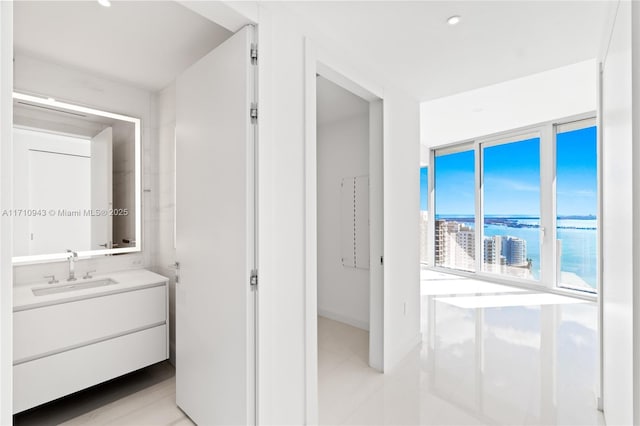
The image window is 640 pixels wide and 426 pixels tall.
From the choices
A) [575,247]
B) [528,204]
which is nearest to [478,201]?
[528,204]

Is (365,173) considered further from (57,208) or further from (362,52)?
(57,208)

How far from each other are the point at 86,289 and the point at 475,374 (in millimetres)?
3011

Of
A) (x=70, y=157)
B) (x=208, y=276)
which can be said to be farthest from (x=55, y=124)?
(x=208, y=276)

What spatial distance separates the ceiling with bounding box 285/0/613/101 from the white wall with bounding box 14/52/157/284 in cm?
187

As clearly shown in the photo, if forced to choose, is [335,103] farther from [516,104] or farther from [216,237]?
[516,104]

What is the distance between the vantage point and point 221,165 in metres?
1.67

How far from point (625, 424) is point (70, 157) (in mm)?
3541

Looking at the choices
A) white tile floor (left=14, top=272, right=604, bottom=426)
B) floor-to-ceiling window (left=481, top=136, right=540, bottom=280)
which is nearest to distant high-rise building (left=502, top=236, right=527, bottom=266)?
floor-to-ceiling window (left=481, top=136, right=540, bottom=280)

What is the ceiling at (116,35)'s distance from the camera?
1683 millimetres

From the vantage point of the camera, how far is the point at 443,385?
2266 mm

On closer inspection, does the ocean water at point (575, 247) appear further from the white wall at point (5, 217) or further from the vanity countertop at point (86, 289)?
the white wall at point (5, 217)

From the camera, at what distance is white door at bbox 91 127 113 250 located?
244 centimetres

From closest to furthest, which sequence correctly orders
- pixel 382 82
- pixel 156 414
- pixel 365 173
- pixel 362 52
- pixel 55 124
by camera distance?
pixel 156 414 → pixel 362 52 → pixel 55 124 → pixel 382 82 → pixel 365 173

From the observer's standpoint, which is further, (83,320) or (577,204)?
(577,204)
